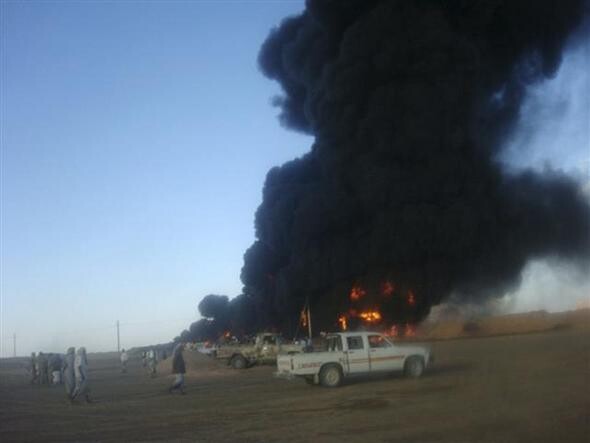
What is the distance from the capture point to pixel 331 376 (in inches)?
777

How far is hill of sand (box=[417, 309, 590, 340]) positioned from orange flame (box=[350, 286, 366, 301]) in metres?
12.7

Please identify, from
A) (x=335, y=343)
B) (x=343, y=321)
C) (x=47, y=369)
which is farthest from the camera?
(x=343, y=321)

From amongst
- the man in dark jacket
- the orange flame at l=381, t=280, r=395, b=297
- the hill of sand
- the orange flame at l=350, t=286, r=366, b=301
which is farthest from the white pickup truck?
the hill of sand

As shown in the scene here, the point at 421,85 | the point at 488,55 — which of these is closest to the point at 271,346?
the point at 421,85

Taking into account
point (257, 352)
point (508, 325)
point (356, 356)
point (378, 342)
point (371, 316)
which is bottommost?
point (508, 325)

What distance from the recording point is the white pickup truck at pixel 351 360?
19766 millimetres

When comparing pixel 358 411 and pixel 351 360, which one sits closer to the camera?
pixel 358 411

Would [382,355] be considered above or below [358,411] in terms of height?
above

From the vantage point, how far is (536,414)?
1134 cm

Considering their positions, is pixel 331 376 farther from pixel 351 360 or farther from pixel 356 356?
pixel 356 356

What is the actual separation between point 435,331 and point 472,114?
71.4 ft

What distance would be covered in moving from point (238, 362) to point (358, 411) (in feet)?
71.3

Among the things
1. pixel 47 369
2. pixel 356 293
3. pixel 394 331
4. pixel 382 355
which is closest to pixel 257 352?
pixel 356 293

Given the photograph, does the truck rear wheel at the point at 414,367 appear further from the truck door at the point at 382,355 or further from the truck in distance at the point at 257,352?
the truck in distance at the point at 257,352
